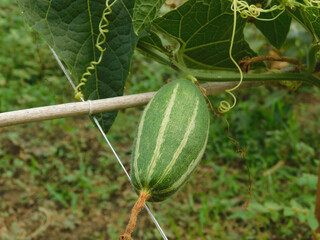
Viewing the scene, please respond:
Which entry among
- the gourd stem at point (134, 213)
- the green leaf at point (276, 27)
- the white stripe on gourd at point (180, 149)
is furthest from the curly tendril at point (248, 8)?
the gourd stem at point (134, 213)

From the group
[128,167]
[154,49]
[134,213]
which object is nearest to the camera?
[134,213]

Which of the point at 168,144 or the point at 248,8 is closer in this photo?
the point at 168,144

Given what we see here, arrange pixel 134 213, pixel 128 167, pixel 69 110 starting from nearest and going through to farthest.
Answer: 1. pixel 134 213
2. pixel 69 110
3. pixel 128 167

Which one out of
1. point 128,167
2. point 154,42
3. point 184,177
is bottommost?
point 128,167

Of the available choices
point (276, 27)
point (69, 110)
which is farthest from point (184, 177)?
point (276, 27)

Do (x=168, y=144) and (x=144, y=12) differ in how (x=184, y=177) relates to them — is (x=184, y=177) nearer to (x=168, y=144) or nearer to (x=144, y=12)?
(x=168, y=144)

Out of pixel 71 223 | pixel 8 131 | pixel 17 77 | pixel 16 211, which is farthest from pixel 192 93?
Result: pixel 17 77
